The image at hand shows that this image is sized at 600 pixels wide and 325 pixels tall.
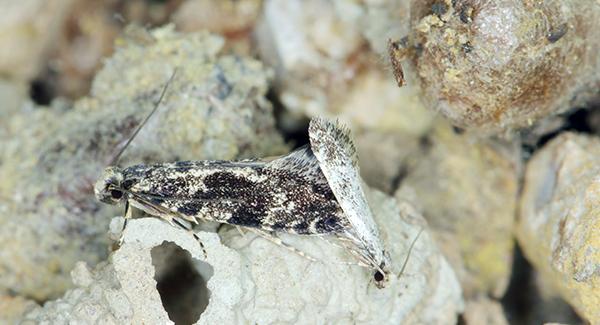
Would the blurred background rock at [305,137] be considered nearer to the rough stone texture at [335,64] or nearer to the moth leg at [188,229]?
the rough stone texture at [335,64]

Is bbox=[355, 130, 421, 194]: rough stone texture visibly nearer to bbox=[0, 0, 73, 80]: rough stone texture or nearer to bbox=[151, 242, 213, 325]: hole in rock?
bbox=[151, 242, 213, 325]: hole in rock

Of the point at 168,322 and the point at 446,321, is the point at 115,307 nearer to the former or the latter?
the point at 168,322

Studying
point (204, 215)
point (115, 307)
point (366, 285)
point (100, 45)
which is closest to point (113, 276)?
point (115, 307)

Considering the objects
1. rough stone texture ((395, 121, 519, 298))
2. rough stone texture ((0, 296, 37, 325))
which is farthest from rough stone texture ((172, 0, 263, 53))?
rough stone texture ((0, 296, 37, 325))

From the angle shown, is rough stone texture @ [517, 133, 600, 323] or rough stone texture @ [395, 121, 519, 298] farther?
rough stone texture @ [395, 121, 519, 298]

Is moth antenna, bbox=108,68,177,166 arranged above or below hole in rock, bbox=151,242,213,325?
above

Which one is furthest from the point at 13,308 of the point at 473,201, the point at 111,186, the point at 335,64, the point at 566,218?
the point at 566,218
